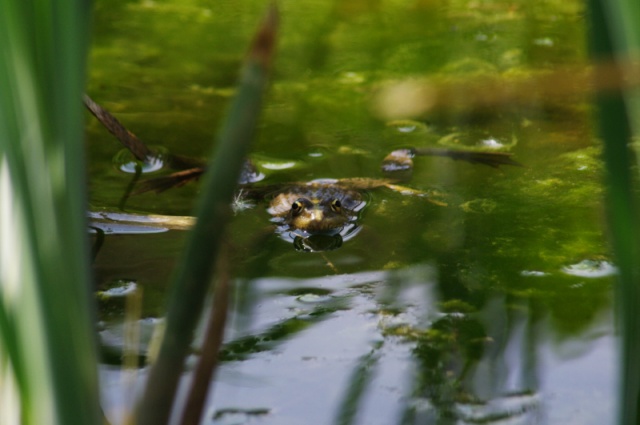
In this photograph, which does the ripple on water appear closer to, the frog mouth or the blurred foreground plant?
the frog mouth

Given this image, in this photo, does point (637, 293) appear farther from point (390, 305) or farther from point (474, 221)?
point (474, 221)

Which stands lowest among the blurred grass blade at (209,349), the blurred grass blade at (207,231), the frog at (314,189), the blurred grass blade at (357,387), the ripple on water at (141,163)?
the blurred grass blade at (357,387)

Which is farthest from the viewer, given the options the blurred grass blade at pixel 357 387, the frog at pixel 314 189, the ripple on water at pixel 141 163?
the ripple on water at pixel 141 163

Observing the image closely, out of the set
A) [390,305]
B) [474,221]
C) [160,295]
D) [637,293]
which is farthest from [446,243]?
[637,293]

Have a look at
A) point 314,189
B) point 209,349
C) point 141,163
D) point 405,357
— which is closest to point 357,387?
point 405,357

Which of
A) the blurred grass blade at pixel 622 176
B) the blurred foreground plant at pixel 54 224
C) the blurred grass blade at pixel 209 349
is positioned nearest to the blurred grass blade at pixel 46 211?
the blurred foreground plant at pixel 54 224

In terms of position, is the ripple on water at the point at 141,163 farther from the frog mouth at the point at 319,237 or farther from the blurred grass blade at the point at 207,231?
the blurred grass blade at the point at 207,231

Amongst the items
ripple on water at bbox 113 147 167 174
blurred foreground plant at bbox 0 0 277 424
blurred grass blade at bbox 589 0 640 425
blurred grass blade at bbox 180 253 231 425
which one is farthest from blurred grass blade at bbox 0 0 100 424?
ripple on water at bbox 113 147 167 174
